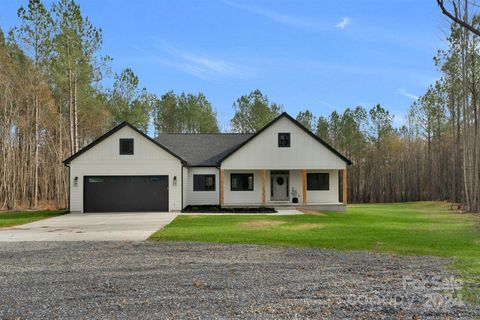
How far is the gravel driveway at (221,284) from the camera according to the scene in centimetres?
507

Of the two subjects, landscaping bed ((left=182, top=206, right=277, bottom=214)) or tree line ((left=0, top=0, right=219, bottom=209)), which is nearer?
landscaping bed ((left=182, top=206, right=277, bottom=214))

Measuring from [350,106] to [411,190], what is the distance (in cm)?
1055

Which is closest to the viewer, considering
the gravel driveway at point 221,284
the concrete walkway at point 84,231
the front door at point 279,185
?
the gravel driveway at point 221,284

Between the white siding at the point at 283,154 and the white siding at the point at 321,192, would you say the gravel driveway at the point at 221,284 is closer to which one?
the white siding at the point at 283,154

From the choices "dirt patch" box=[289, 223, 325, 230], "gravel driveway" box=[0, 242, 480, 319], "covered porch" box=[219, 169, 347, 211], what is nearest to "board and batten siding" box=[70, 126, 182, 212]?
"covered porch" box=[219, 169, 347, 211]

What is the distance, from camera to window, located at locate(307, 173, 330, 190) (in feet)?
79.3

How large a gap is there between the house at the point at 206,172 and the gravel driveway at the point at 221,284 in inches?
469

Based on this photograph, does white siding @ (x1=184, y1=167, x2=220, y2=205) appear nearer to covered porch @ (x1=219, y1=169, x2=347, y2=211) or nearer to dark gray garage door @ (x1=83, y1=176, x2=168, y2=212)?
covered porch @ (x1=219, y1=169, x2=347, y2=211)

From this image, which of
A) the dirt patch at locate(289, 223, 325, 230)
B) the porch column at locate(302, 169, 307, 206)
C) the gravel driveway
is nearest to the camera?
the gravel driveway

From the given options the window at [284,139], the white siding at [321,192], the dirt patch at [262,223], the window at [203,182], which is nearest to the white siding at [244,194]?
the window at [203,182]

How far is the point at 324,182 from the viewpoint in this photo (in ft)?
79.3

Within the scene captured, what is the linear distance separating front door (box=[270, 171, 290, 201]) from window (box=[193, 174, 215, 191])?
343 centimetres

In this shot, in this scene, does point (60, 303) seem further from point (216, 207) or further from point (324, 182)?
→ point (324, 182)

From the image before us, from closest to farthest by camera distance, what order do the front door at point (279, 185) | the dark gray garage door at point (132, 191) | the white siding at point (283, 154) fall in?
the dark gray garage door at point (132, 191) < the white siding at point (283, 154) < the front door at point (279, 185)
